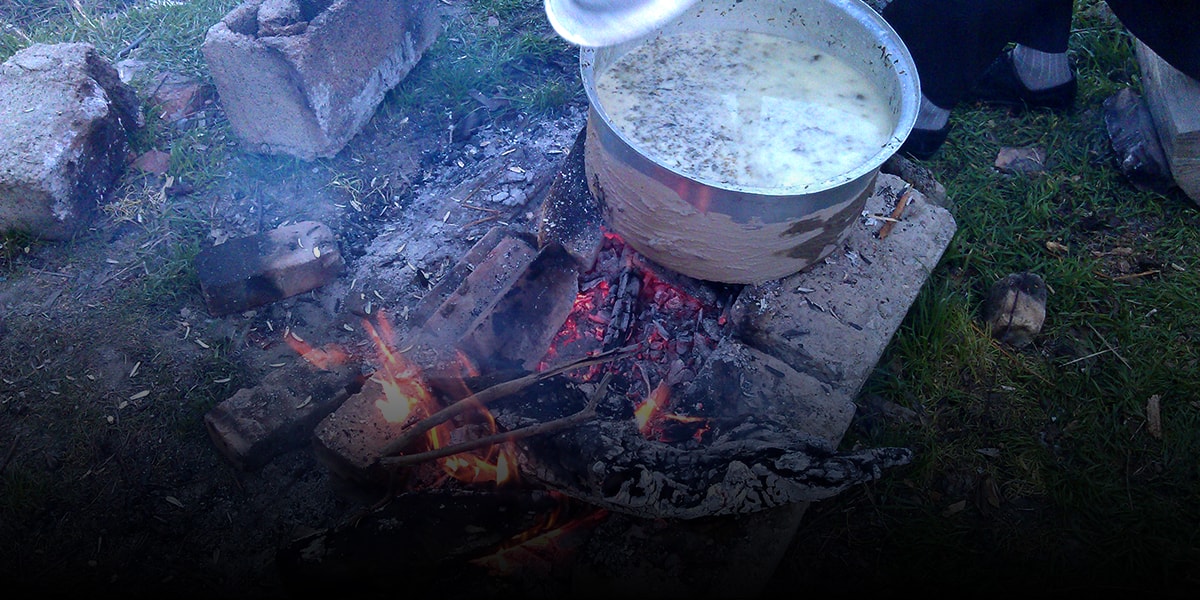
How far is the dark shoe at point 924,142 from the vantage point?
11.9 ft

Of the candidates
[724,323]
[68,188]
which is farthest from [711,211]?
[68,188]

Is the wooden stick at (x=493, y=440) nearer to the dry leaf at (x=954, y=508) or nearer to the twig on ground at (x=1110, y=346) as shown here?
the dry leaf at (x=954, y=508)

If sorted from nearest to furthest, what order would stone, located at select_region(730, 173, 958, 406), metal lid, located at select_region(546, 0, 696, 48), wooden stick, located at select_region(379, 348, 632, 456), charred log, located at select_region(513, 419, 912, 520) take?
1. metal lid, located at select_region(546, 0, 696, 48)
2. charred log, located at select_region(513, 419, 912, 520)
3. wooden stick, located at select_region(379, 348, 632, 456)
4. stone, located at select_region(730, 173, 958, 406)

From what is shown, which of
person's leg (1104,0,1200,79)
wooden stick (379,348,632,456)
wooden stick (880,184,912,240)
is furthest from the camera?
person's leg (1104,0,1200,79)

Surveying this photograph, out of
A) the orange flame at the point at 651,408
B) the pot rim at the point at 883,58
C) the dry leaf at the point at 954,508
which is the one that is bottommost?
the dry leaf at the point at 954,508

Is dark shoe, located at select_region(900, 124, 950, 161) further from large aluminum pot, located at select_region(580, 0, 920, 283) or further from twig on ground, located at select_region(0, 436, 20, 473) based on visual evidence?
twig on ground, located at select_region(0, 436, 20, 473)

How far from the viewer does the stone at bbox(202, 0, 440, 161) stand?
317 centimetres

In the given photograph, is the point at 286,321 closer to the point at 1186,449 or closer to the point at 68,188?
the point at 68,188

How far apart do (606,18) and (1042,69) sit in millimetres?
3002

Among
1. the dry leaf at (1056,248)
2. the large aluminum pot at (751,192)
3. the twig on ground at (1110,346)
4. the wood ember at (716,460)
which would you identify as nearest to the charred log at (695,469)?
the wood ember at (716,460)

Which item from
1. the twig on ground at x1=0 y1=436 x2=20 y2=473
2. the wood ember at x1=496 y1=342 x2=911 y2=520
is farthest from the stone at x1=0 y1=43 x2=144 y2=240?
the wood ember at x1=496 y1=342 x2=911 y2=520

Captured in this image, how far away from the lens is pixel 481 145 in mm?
3646

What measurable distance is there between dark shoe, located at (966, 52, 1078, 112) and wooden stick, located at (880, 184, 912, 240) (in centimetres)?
130

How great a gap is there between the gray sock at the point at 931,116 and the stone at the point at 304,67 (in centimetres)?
272
